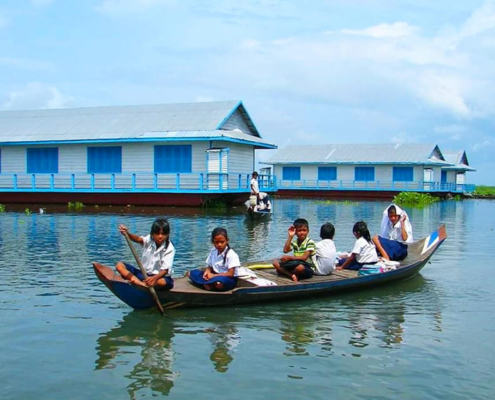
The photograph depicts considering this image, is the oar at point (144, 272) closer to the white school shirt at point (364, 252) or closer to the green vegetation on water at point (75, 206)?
the white school shirt at point (364, 252)

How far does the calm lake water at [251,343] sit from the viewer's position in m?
5.52

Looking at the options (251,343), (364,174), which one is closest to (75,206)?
(251,343)

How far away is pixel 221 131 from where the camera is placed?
26.0 m

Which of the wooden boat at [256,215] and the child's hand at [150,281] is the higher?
the wooden boat at [256,215]

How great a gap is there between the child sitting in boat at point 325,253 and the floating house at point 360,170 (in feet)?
117

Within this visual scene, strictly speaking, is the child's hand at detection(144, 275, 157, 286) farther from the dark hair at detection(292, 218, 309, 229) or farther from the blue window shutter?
the blue window shutter

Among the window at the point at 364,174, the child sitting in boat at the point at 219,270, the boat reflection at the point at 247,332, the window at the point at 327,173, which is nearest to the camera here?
the boat reflection at the point at 247,332

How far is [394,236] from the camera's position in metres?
10.9

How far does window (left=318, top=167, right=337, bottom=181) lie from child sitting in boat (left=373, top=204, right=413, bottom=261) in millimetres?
36118

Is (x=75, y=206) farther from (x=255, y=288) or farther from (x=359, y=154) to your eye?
(x=359, y=154)

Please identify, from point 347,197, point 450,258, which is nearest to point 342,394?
point 450,258

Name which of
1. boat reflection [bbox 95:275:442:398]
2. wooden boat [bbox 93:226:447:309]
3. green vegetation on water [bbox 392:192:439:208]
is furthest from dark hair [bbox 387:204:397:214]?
green vegetation on water [bbox 392:192:439:208]

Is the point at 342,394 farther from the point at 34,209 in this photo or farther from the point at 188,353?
the point at 34,209

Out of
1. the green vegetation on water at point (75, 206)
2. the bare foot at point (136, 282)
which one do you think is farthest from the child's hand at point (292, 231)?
the green vegetation on water at point (75, 206)
